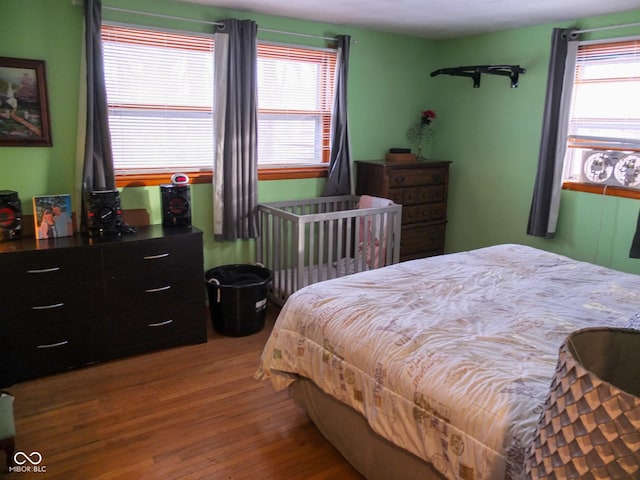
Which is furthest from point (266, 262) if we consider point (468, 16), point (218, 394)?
point (468, 16)

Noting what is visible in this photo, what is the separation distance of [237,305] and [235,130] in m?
1.30

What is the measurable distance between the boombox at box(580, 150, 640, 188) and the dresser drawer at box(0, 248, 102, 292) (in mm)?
3509

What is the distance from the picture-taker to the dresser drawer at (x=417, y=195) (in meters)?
4.26

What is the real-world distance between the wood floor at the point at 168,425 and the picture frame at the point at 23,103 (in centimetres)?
149

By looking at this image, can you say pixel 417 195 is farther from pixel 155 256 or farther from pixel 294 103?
pixel 155 256

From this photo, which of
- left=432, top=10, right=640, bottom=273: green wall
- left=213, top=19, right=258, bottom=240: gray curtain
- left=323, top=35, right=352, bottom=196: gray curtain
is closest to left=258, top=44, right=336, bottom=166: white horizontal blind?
left=323, top=35, right=352, bottom=196: gray curtain

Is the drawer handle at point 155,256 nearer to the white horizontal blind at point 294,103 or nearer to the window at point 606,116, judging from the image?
the white horizontal blind at point 294,103

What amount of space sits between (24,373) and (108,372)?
44cm

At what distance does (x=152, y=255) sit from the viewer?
3.03 metres

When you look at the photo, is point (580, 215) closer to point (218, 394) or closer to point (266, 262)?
point (266, 262)

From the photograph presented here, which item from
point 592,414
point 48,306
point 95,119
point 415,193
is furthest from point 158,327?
point 592,414

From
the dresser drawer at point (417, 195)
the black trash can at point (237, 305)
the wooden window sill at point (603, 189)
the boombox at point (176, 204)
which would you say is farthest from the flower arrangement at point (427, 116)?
the boombox at point (176, 204)

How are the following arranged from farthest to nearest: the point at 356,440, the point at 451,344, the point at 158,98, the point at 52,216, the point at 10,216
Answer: the point at 158,98 < the point at 52,216 < the point at 10,216 < the point at 356,440 < the point at 451,344

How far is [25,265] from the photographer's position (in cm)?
266
